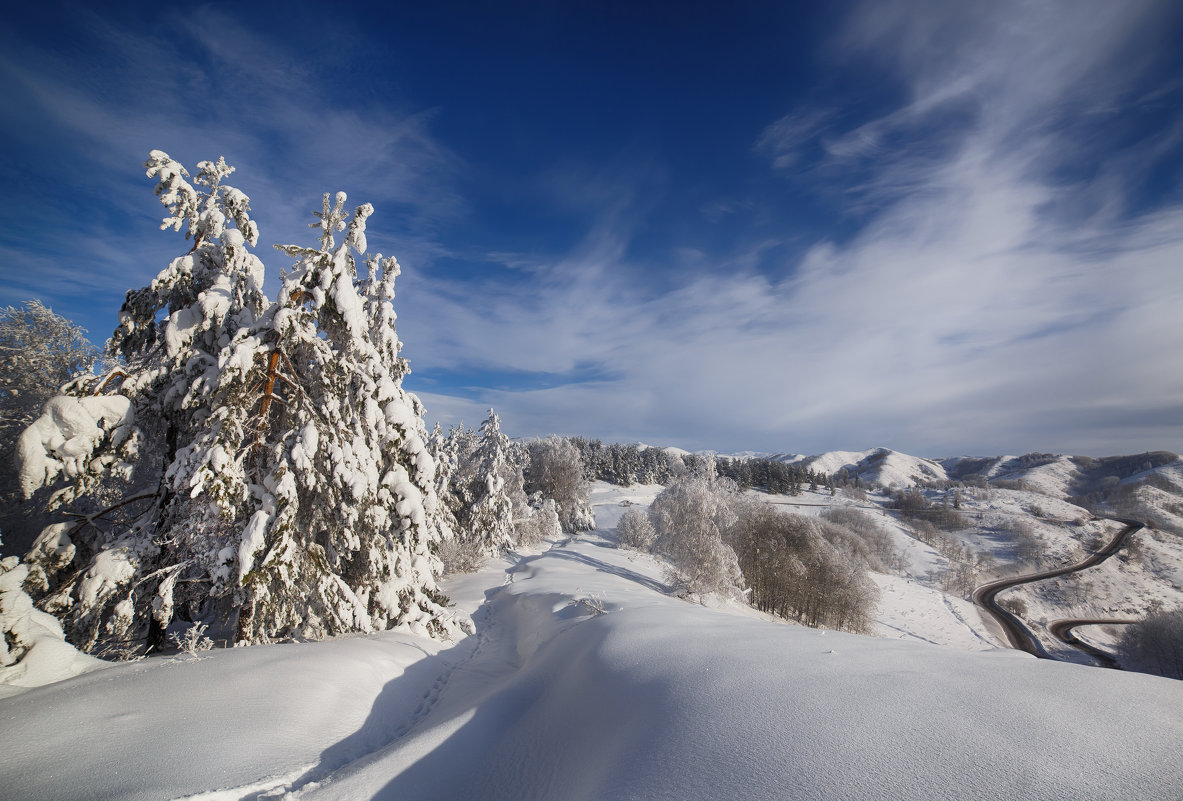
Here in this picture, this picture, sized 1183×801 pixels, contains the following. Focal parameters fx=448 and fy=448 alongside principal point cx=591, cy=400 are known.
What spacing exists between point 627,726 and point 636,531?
137 ft

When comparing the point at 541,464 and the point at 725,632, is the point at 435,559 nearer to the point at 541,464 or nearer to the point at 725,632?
the point at 725,632

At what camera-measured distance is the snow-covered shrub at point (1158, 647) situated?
29938 millimetres

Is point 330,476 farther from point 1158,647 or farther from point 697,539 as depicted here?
point 1158,647

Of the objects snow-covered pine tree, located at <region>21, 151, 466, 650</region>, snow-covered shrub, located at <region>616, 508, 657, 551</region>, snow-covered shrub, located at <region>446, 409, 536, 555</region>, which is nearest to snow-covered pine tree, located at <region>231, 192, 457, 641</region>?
snow-covered pine tree, located at <region>21, 151, 466, 650</region>

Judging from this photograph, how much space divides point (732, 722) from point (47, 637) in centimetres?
878

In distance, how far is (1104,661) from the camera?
37.2 meters

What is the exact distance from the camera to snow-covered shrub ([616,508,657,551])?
43.8 meters

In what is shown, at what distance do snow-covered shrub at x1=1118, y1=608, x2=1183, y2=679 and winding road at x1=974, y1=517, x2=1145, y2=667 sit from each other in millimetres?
3798

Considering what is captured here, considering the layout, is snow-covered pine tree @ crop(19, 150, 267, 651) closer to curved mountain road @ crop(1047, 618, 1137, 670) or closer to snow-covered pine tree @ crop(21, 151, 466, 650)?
snow-covered pine tree @ crop(21, 151, 466, 650)

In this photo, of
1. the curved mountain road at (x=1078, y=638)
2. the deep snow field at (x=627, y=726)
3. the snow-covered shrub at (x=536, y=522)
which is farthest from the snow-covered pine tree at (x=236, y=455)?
the curved mountain road at (x=1078, y=638)

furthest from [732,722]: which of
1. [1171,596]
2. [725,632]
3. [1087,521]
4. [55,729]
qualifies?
[1087,521]

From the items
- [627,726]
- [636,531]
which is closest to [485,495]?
[636,531]

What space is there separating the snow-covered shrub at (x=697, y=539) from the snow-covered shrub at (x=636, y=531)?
1159 cm

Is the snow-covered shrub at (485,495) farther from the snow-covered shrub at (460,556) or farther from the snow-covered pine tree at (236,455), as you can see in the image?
the snow-covered pine tree at (236,455)
